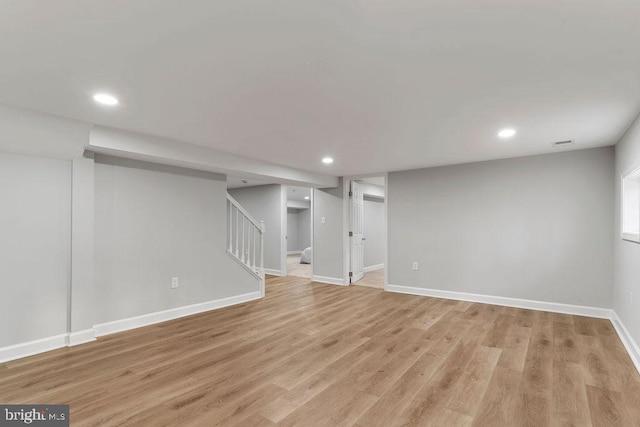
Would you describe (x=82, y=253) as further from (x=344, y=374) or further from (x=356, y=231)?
(x=356, y=231)

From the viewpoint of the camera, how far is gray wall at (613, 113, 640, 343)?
270 cm

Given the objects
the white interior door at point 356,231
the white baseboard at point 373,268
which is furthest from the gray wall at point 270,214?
the white baseboard at point 373,268

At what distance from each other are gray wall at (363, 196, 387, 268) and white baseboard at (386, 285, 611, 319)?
247 centimetres

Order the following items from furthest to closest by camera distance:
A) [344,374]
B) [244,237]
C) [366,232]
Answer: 1. [366,232]
2. [244,237]
3. [344,374]

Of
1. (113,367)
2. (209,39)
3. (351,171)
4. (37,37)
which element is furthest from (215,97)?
(351,171)

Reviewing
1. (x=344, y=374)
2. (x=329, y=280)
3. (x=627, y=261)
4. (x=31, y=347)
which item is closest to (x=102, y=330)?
(x=31, y=347)

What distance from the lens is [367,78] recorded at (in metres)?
2.02

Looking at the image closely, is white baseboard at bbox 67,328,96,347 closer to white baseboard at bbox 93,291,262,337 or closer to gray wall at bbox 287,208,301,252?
white baseboard at bbox 93,291,262,337

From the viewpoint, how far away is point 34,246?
2947mm

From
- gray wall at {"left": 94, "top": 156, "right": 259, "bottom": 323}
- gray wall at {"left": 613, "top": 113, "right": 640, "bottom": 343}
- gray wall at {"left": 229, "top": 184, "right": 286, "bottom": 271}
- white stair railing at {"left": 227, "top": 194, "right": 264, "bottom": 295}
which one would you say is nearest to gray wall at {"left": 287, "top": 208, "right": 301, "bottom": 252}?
gray wall at {"left": 229, "top": 184, "right": 286, "bottom": 271}

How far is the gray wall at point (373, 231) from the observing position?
7.88m

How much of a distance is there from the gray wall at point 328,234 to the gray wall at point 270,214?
1198mm

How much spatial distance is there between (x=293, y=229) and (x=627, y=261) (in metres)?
10.4

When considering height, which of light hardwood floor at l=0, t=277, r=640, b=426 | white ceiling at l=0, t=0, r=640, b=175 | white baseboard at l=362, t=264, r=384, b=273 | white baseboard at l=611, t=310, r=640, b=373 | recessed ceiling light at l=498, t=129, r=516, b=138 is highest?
white ceiling at l=0, t=0, r=640, b=175
